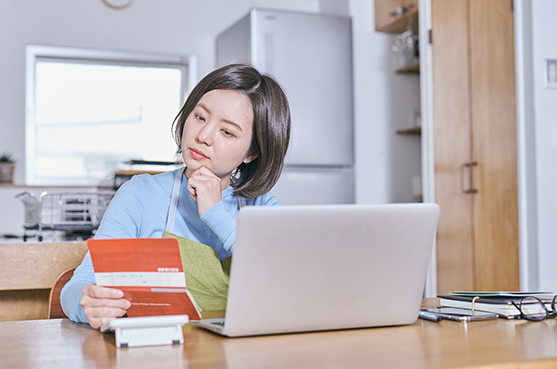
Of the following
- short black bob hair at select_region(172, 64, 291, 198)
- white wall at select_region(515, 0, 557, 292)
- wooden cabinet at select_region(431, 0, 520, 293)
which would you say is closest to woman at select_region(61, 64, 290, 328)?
short black bob hair at select_region(172, 64, 291, 198)

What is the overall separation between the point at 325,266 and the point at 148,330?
0.24 metres

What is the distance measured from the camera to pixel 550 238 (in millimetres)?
2488

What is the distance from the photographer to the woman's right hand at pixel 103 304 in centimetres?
80

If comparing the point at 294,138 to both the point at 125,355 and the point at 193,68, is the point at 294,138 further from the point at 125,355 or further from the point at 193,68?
the point at 125,355

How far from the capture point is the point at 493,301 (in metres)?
0.98

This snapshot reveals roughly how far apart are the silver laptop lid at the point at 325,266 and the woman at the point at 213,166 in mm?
333

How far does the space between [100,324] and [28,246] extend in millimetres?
824

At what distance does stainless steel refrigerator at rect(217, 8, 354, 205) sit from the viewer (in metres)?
3.68

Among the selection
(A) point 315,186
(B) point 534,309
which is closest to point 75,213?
(A) point 315,186

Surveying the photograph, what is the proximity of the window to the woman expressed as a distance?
3093 mm

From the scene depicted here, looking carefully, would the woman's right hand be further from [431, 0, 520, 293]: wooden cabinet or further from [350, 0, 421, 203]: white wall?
[350, 0, 421, 203]: white wall

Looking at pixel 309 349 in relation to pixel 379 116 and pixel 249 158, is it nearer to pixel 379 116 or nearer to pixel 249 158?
pixel 249 158

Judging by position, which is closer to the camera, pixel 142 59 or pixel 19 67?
pixel 19 67

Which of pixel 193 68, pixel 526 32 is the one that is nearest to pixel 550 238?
pixel 526 32
